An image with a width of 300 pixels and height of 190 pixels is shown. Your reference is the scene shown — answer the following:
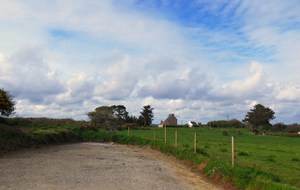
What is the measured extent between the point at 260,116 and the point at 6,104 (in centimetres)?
9035

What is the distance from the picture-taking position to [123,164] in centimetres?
2330

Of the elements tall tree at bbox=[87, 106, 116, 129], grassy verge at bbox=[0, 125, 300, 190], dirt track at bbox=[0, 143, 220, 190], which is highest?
tall tree at bbox=[87, 106, 116, 129]

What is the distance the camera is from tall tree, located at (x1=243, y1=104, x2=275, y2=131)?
11956 cm

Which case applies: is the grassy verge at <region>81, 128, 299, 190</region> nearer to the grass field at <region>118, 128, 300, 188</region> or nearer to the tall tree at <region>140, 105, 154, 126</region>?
the grass field at <region>118, 128, 300, 188</region>

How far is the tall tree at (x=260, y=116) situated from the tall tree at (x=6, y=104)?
286 feet

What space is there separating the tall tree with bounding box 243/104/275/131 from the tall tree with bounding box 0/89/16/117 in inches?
3435

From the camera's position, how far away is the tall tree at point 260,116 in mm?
119562

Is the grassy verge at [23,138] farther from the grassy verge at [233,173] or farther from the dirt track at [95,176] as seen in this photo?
the grassy verge at [233,173]

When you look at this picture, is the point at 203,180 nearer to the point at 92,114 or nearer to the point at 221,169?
the point at 221,169

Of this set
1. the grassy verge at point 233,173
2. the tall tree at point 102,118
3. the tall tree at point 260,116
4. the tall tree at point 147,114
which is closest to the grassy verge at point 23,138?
the grassy verge at point 233,173

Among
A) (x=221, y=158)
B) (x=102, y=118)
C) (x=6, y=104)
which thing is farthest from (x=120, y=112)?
(x=221, y=158)

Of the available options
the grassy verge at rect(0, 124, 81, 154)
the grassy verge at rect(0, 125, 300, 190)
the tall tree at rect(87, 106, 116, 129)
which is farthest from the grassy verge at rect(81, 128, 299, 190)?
the tall tree at rect(87, 106, 116, 129)

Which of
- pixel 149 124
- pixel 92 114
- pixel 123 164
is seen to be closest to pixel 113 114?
pixel 92 114

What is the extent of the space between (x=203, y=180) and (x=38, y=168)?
7.73 metres
